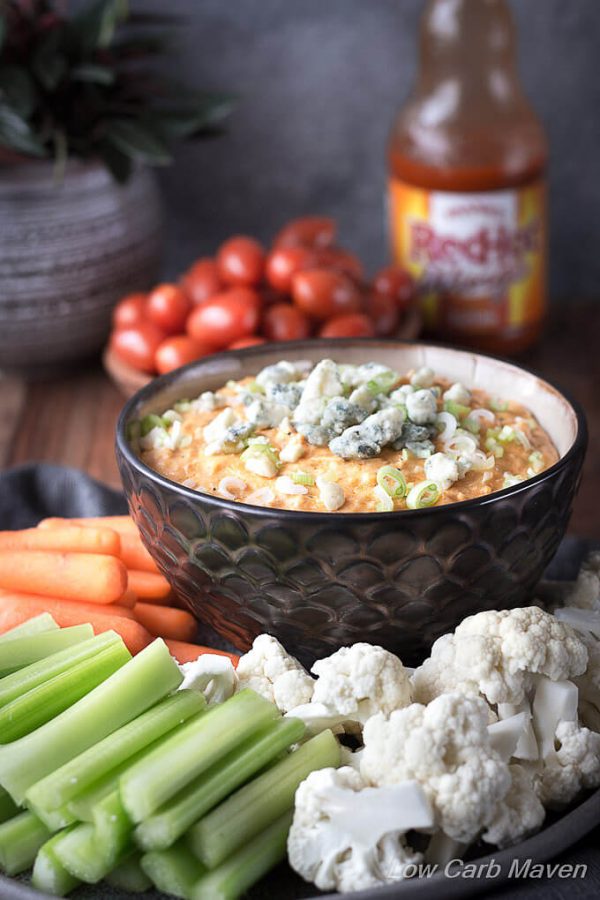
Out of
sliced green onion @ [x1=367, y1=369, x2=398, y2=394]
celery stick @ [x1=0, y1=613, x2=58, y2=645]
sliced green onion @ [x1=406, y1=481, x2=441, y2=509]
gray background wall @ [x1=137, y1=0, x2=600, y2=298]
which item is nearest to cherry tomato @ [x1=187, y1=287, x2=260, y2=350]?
Answer: gray background wall @ [x1=137, y1=0, x2=600, y2=298]

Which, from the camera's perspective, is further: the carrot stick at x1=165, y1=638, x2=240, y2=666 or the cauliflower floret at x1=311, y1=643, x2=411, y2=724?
the carrot stick at x1=165, y1=638, x2=240, y2=666

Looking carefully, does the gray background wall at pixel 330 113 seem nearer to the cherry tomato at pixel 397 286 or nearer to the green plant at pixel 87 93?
the green plant at pixel 87 93

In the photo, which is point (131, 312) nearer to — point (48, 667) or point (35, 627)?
point (35, 627)

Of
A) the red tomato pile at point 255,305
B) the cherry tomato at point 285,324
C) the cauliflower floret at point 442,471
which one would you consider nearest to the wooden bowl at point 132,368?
the red tomato pile at point 255,305

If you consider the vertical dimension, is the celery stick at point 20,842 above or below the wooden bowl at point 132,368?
above

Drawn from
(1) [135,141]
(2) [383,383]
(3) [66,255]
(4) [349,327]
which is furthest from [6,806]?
(1) [135,141]

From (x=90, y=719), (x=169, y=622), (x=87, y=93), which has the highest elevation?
(x=87, y=93)

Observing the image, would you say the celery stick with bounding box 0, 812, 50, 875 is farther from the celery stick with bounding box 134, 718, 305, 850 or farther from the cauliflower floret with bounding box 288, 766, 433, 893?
→ the cauliflower floret with bounding box 288, 766, 433, 893
